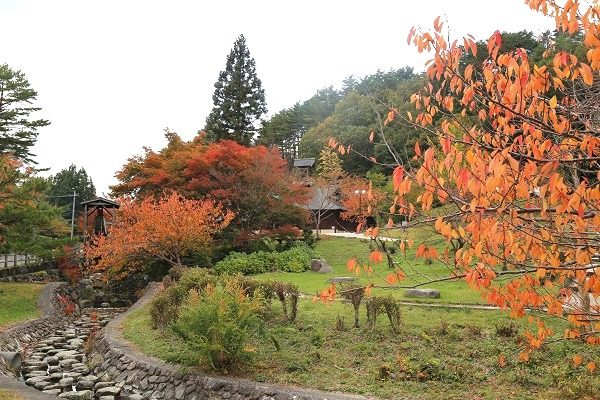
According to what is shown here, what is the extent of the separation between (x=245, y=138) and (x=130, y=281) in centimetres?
1660

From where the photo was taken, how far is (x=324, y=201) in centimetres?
3494

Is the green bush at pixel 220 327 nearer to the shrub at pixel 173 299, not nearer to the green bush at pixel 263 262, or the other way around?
the shrub at pixel 173 299

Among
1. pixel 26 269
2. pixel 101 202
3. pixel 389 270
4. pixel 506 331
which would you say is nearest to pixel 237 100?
pixel 101 202

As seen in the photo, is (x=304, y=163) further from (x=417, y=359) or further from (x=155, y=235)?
(x=417, y=359)

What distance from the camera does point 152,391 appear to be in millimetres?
9312

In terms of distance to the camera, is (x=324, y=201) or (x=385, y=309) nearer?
(x=385, y=309)

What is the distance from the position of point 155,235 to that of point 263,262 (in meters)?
4.69

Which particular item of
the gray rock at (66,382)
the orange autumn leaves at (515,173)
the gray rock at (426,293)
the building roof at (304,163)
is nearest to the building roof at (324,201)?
the building roof at (304,163)

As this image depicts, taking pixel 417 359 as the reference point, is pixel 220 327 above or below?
above

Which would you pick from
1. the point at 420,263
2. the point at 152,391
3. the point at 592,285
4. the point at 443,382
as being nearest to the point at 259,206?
the point at 420,263

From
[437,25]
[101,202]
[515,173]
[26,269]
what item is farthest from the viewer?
[101,202]

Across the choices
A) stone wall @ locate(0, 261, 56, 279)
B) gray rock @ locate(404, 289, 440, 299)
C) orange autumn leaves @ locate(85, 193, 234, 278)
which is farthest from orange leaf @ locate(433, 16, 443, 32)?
stone wall @ locate(0, 261, 56, 279)

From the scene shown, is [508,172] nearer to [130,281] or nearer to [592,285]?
[592,285]

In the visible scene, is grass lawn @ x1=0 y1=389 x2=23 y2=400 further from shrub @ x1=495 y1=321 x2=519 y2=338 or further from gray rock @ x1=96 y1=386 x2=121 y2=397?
shrub @ x1=495 y1=321 x2=519 y2=338
